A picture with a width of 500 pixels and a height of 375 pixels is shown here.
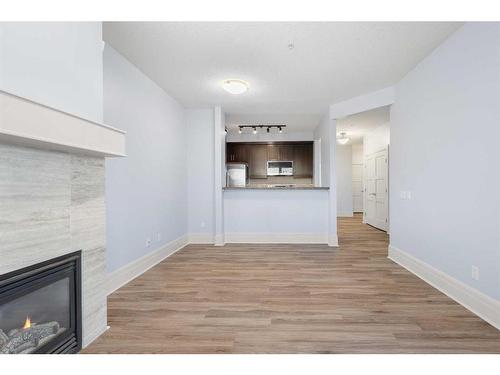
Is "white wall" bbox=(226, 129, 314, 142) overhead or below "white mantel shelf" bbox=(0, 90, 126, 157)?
overhead

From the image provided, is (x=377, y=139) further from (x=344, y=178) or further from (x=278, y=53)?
(x=278, y=53)

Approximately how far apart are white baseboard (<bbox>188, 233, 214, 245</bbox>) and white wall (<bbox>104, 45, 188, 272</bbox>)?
48 centimetres

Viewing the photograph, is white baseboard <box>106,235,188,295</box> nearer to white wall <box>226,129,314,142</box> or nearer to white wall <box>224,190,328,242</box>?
white wall <box>224,190,328,242</box>

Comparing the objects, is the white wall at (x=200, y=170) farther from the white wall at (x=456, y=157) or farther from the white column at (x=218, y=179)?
the white wall at (x=456, y=157)

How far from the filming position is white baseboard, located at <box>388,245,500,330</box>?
7.22 feet

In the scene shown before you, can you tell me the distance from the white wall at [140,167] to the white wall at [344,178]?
684cm

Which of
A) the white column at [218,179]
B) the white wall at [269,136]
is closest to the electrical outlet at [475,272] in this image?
the white column at [218,179]

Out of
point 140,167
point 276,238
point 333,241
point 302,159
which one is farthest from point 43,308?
point 302,159

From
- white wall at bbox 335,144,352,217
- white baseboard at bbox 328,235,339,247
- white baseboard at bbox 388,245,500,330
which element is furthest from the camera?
white wall at bbox 335,144,352,217

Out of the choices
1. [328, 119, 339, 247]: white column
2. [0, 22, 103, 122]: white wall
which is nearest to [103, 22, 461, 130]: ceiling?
[328, 119, 339, 247]: white column

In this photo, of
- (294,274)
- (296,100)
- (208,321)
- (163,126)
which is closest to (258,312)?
(208,321)

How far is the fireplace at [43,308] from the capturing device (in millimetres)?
1395

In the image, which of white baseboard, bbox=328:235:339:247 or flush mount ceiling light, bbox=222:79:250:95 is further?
white baseboard, bbox=328:235:339:247

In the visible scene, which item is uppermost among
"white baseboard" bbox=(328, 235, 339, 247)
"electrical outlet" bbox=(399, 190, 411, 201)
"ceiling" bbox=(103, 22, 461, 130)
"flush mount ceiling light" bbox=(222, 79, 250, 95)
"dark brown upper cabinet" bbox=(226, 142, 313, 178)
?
"ceiling" bbox=(103, 22, 461, 130)
